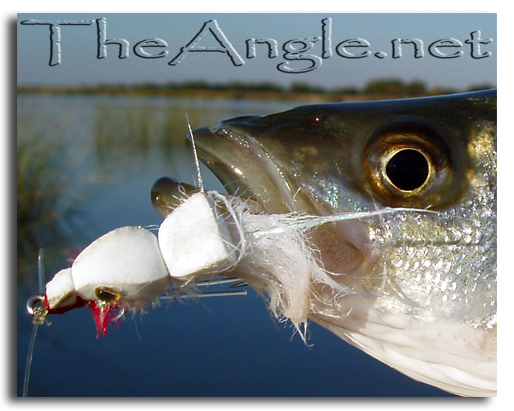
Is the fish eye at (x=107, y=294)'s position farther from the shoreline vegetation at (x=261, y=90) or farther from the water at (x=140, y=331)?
the shoreline vegetation at (x=261, y=90)

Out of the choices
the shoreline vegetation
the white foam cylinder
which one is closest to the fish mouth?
the white foam cylinder

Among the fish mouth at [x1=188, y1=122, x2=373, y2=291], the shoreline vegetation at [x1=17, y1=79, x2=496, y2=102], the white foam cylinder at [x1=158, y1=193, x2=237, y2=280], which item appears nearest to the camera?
the white foam cylinder at [x1=158, y1=193, x2=237, y2=280]

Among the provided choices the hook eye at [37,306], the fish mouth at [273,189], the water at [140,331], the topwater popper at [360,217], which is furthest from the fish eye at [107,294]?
the water at [140,331]

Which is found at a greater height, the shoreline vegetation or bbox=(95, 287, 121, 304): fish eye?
the shoreline vegetation

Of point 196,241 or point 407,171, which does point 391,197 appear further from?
point 196,241

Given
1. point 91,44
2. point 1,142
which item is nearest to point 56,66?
point 91,44

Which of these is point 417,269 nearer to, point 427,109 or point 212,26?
point 427,109

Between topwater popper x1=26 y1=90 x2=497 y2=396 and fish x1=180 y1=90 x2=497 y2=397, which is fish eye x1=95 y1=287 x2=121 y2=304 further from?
fish x1=180 y1=90 x2=497 y2=397

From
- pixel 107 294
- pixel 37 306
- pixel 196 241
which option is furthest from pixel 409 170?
pixel 37 306
